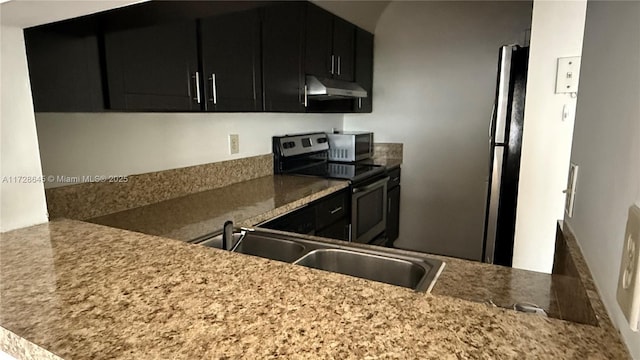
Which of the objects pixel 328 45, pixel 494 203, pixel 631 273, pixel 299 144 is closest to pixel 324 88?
pixel 328 45

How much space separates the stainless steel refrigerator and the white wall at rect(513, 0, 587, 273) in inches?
26.4

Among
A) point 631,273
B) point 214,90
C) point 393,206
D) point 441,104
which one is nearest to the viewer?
point 631,273

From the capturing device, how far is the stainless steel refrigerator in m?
2.26

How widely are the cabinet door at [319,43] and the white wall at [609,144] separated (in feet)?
6.35

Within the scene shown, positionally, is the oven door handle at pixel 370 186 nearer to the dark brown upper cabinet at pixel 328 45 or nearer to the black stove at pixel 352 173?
the black stove at pixel 352 173

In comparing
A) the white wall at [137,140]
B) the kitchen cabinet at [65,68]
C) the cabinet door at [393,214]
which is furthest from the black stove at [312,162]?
the kitchen cabinet at [65,68]

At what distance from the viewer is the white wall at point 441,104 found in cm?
330

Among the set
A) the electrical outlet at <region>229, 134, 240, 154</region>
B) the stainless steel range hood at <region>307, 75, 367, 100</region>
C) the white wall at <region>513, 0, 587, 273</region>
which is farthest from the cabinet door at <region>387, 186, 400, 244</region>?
the white wall at <region>513, 0, 587, 273</region>

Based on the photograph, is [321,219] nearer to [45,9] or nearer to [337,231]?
[337,231]

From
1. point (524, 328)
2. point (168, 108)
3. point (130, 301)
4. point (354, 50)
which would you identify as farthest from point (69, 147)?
point (354, 50)

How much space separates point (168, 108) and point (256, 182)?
3.38 ft

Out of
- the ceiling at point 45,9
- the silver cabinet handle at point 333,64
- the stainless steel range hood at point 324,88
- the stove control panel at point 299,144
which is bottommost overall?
the stove control panel at point 299,144

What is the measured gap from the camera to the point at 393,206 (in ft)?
11.9

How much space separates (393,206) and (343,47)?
4.95ft
